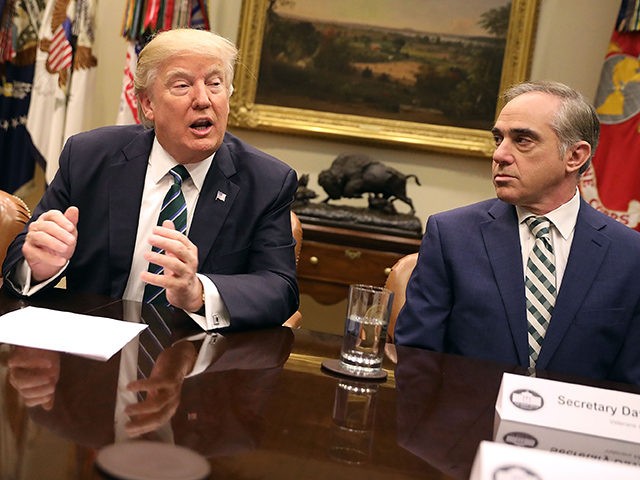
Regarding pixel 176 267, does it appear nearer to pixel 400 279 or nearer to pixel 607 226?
pixel 400 279

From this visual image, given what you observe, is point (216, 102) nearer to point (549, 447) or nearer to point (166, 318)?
point (166, 318)

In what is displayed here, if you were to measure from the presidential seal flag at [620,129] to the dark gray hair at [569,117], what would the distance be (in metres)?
2.29

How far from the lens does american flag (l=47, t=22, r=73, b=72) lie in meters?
5.15

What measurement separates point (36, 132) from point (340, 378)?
414cm

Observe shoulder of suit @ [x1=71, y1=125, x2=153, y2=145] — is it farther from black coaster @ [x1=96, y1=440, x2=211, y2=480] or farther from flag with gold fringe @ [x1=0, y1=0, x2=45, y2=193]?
flag with gold fringe @ [x1=0, y1=0, x2=45, y2=193]

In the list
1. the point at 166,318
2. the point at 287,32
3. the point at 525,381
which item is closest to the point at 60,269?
the point at 166,318

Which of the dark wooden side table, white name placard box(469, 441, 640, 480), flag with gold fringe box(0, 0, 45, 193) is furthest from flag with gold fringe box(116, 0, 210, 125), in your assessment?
white name placard box(469, 441, 640, 480)

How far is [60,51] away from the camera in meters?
5.16

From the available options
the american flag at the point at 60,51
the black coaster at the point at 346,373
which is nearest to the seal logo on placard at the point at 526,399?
the black coaster at the point at 346,373

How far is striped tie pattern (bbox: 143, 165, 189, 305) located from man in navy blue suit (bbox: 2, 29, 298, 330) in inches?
0.9

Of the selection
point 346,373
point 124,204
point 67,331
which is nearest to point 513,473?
point 346,373

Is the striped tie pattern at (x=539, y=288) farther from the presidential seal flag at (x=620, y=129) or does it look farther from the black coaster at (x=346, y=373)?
the presidential seal flag at (x=620, y=129)

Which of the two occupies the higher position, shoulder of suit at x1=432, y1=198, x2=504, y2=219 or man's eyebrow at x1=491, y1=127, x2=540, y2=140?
man's eyebrow at x1=491, y1=127, x2=540, y2=140

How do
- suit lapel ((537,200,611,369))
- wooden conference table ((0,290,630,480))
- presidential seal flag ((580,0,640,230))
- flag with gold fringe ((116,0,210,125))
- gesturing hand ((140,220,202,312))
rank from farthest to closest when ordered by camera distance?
flag with gold fringe ((116,0,210,125)) → presidential seal flag ((580,0,640,230)) → suit lapel ((537,200,611,369)) → gesturing hand ((140,220,202,312)) → wooden conference table ((0,290,630,480))
